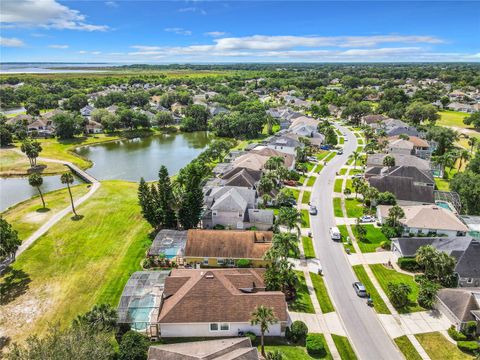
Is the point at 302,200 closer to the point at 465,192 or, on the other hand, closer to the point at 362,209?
the point at 362,209

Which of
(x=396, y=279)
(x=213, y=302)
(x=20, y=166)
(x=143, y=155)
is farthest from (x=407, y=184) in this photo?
(x=20, y=166)

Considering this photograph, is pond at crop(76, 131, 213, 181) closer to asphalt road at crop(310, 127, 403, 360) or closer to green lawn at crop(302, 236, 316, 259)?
asphalt road at crop(310, 127, 403, 360)

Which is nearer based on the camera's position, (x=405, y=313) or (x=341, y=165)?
(x=405, y=313)

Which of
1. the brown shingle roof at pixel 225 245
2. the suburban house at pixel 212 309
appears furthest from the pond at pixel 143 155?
the suburban house at pixel 212 309

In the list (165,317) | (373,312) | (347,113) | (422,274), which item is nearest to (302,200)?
(422,274)

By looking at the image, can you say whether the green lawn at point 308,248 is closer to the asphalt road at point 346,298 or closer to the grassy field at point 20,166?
the asphalt road at point 346,298

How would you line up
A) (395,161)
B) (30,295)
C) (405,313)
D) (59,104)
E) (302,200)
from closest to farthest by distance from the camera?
(405,313) < (30,295) < (302,200) < (395,161) < (59,104)
